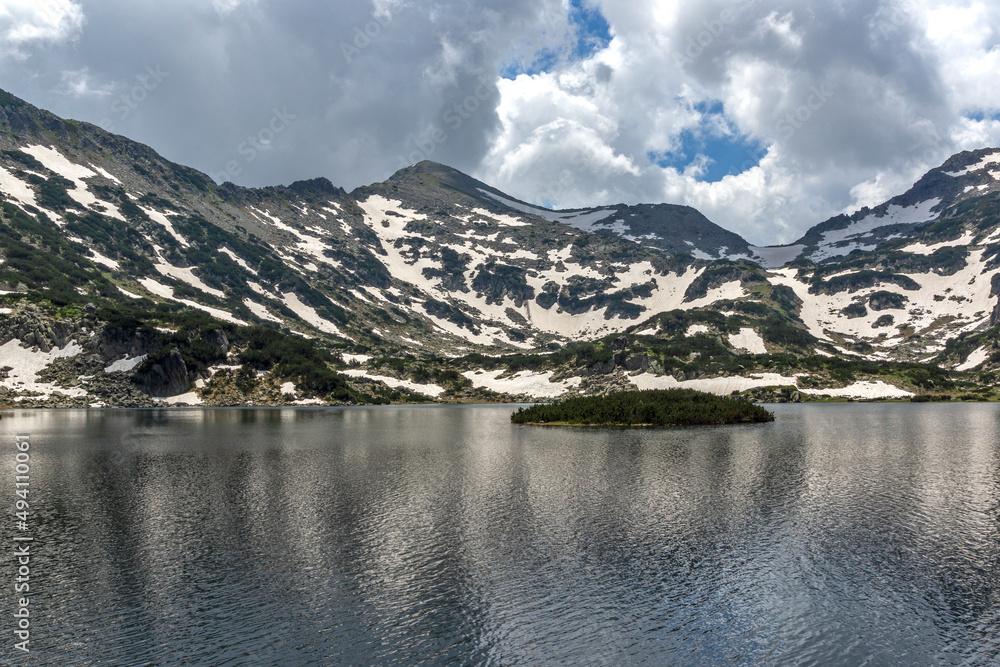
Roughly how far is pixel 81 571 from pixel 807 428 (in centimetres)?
8466

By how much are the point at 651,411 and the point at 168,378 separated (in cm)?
13542

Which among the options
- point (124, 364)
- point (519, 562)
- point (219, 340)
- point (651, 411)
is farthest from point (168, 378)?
point (519, 562)

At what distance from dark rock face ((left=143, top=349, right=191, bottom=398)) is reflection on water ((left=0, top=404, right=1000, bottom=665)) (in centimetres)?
12497

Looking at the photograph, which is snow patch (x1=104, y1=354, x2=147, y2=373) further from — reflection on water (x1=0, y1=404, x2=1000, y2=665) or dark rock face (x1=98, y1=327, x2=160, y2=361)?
reflection on water (x1=0, y1=404, x2=1000, y2=665)

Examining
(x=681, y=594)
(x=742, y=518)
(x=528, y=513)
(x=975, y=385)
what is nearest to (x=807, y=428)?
(x=742, y=518)

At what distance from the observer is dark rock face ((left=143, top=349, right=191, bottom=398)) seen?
163m

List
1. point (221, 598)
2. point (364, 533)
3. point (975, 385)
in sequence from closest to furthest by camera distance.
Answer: point (221, 598)
point (364, 533)
point (975, 385)

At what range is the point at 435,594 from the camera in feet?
67.9

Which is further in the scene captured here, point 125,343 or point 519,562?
point 125,343

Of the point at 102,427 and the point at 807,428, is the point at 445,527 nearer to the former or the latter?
the point at 807,428

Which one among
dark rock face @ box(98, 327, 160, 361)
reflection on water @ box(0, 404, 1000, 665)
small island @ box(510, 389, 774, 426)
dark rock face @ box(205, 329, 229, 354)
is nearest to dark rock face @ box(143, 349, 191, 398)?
dark rock face @ box(98, 327, 160, 361)

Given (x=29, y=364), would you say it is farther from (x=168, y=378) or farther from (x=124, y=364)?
(x=168, y=378)

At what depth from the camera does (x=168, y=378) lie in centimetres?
16462

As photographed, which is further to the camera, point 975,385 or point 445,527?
point 975,385
